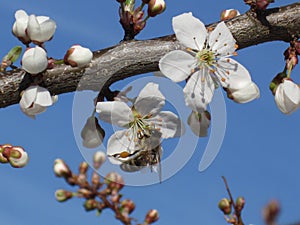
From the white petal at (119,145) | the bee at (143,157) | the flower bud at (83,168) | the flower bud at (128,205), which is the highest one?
the white petal at (119,145)

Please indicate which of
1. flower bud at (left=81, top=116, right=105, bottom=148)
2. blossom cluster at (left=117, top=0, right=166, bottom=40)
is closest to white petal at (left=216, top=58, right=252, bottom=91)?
blossom cluster at (left=117, top=0, right=166, bottom=40)

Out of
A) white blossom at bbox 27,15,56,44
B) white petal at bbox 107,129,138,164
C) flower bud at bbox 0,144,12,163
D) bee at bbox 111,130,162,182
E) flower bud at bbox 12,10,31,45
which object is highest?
flower bud at bbox 12,10,31,45

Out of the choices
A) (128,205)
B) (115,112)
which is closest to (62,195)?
(128,205)

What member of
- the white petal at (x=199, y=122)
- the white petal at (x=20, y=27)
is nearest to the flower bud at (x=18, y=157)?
the white petal at (x=20, y=27)

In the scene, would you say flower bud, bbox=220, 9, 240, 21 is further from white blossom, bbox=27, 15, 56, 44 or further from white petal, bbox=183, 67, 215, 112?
white blossom, bbox=27, 15, 56, 44

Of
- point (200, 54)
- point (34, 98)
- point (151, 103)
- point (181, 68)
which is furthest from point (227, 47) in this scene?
point (34, 98)

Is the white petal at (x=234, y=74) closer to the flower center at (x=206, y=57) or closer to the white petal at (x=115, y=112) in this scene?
the flower center at (x=206, y=57)
